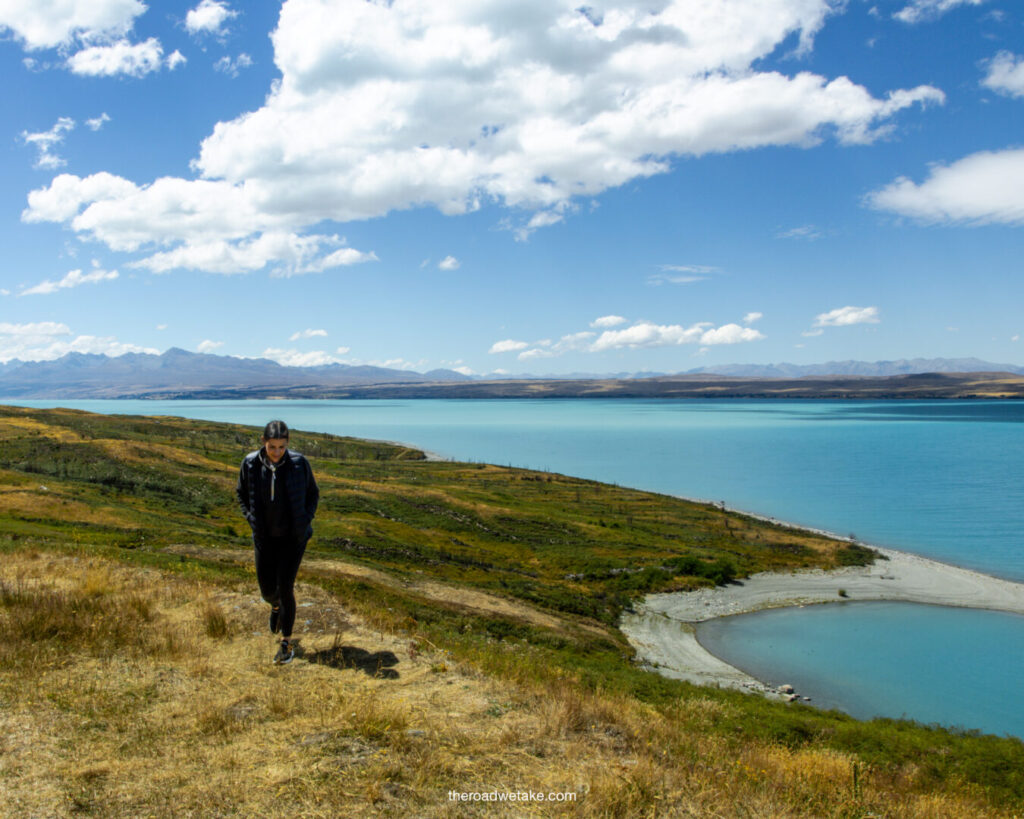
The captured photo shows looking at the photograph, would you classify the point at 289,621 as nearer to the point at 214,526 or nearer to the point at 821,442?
the point at 214,526

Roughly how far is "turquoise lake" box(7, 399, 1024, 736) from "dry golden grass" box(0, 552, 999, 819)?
71.3ft

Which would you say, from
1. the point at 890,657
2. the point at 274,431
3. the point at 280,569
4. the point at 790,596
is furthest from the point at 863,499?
the point at 274,431

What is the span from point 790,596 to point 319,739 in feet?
132

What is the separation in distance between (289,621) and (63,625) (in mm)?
3355

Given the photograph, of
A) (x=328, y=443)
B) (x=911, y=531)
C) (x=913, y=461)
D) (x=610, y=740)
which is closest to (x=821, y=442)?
(x=913, y=461)

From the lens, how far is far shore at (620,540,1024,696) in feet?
95.9

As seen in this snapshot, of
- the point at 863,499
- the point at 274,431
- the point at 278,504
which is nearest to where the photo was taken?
the point at 274,431

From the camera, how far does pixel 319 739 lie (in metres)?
6.32

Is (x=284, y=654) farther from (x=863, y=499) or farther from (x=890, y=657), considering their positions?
(x=863, y=499)

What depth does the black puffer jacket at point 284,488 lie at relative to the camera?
811cm

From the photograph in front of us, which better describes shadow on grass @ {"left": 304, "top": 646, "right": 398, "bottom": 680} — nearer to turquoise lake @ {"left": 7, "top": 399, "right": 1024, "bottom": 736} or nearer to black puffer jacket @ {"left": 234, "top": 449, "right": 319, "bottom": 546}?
black puffer jacket @ {"left": 234, "top": 449, "right": 319, "bottom": 546}

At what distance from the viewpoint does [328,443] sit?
113 m

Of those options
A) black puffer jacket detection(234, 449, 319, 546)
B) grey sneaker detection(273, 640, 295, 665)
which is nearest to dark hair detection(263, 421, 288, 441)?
black puffer jacket detection(234, 449, 319, 546)

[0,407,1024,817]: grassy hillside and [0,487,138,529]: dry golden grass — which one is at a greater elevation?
[0,407,1024,817]: grassy hillside
